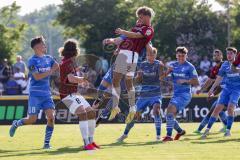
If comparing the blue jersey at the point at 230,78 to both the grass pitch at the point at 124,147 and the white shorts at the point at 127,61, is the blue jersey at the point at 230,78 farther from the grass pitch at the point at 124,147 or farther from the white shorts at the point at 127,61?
the white shorts at the point at 127,61

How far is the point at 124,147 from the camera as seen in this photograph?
1669cm

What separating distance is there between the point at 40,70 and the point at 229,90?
5.42 meters

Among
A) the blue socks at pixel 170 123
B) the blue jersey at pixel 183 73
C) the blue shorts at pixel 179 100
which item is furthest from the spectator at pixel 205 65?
the blue socks at pixel 170 123

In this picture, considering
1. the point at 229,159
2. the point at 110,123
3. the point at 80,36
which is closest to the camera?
the point at 229,159

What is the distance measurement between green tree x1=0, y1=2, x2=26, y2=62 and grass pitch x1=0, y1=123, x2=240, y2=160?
75.6 feet

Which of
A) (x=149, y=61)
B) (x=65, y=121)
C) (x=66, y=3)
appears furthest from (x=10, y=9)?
(x=149, y=61)

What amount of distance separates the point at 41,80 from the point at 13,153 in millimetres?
2204

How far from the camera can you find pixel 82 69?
58.8 ft

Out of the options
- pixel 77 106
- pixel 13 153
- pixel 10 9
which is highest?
pixel 10 9

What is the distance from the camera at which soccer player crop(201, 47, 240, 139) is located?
19688 millimetres

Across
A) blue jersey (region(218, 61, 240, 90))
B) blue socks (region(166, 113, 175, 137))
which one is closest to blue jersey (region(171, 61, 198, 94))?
blue socks (region(166, 113, 175, 137))

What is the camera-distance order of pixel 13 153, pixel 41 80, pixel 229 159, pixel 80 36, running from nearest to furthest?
1. pixel 229 159
2. pixel 13 153
3. pixel 41 80
4. pixel 80 36

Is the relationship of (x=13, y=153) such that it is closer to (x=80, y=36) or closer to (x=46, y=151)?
(x=46, y=151)

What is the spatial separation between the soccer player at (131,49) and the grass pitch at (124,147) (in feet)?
3.79
